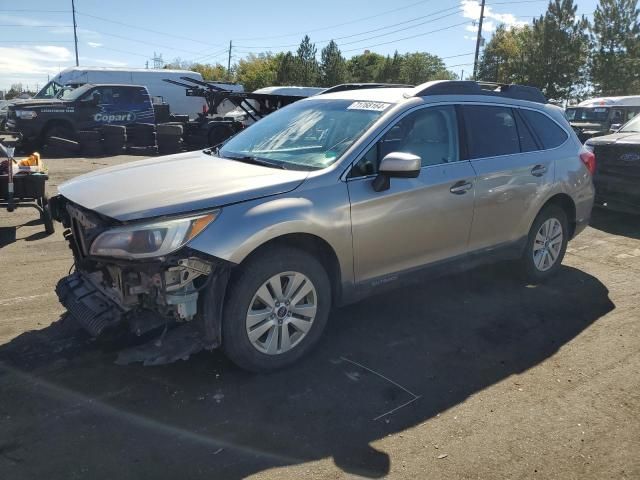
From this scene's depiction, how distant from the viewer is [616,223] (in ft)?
27.8

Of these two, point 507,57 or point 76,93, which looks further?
point 507,57

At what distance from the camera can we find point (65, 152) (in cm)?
1564

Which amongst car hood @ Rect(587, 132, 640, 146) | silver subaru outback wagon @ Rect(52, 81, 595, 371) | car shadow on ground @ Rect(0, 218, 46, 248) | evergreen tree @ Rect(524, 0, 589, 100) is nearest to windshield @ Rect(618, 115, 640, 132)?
car hood @ Rect(587, 132, 640, 146)

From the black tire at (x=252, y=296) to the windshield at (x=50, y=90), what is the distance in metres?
18.1

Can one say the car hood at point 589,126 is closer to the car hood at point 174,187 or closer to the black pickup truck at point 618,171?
the black pickup truck at point 618,171

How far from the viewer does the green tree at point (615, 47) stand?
37.9 meters

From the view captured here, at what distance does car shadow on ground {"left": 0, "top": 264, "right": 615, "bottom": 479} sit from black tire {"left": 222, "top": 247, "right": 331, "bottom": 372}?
12 cm

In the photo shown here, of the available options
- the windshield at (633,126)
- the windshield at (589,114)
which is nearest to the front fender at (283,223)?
the windshield at (633,126)

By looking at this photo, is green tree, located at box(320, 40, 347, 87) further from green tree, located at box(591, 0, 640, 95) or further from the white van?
the white van

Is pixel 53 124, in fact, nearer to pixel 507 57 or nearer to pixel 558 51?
pixel 558 51

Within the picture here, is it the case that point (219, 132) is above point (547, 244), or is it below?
above

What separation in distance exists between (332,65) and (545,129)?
1821 inches

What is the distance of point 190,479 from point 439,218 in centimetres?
260

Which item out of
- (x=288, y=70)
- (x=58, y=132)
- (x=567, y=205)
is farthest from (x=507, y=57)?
(x=567, y=205)
